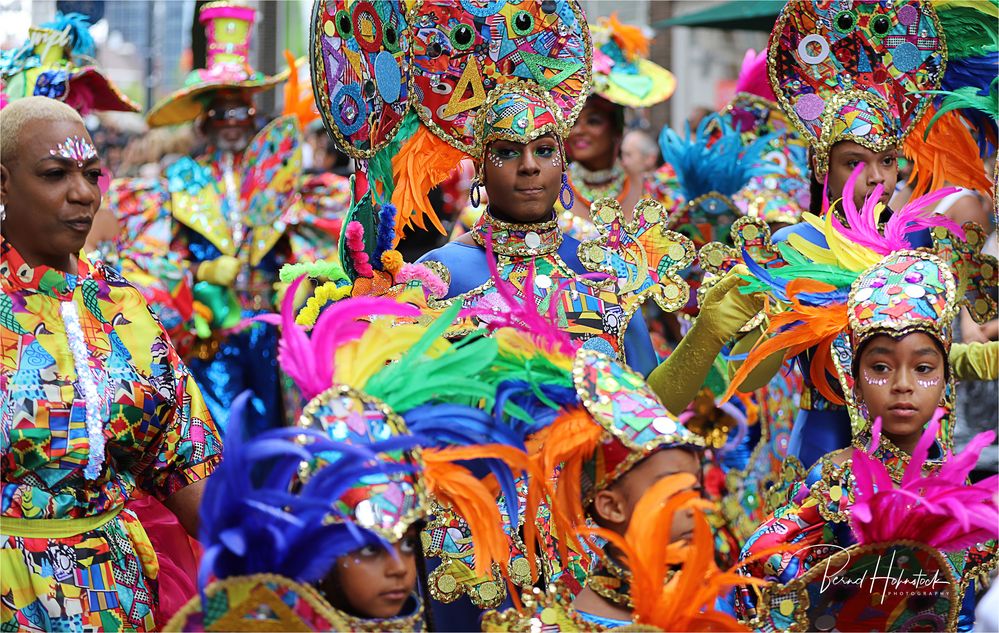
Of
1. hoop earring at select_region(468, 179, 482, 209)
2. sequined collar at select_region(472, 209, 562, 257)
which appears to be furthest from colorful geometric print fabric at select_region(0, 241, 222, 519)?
hoop earring at select_region(468, 179, 482, 209)

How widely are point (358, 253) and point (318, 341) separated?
51.0 inches

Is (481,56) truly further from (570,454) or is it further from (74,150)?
(570,454)

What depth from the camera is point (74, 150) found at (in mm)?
4195

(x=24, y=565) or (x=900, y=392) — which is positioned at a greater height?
(x=900, y=392)

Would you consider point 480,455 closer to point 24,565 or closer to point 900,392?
point 24,565

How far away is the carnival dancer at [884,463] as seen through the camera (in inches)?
162

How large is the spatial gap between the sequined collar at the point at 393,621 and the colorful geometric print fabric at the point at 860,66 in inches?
115

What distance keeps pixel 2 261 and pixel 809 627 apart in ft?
7.12

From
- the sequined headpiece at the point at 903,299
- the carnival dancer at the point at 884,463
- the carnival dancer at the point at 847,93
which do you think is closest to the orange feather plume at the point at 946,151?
the carnival dancer at the point at 847,93

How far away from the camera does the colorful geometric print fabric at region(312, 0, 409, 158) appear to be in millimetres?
5047

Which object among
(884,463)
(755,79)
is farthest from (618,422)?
(755,79)

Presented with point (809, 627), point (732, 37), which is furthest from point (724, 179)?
point (732, 37)

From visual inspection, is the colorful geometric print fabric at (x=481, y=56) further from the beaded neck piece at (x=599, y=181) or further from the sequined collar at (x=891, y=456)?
the beaded neck piece at (x=599, y=181)

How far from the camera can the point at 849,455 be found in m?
4.75
